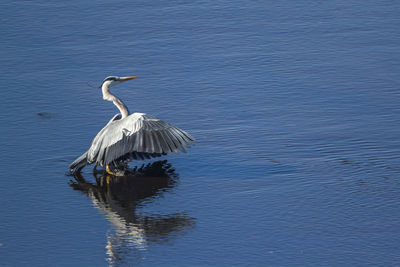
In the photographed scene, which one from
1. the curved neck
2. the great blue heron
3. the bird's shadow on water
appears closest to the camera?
the bird's shadow on water

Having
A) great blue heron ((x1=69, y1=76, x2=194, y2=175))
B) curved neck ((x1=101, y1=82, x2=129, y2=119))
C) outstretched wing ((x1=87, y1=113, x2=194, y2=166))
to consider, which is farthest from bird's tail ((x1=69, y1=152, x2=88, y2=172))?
curved neck ((x1=101, y1=82, x2=129, y2=119))

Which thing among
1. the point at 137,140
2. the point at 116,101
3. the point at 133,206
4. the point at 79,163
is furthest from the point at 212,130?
the point at 133,206

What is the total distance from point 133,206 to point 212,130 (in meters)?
2.47

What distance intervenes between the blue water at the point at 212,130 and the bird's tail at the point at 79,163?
154 mm

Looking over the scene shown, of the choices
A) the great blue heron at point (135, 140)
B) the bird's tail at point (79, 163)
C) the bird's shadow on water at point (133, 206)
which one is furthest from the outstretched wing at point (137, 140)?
the bird's shadow on water at point (133, 206)

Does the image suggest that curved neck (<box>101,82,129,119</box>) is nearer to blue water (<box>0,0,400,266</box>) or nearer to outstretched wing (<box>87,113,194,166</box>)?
outstretched wing (<box>87,113,194,166</box>)

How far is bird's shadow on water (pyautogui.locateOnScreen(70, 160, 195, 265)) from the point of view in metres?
8.32

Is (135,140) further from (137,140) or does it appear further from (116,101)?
(116,101)

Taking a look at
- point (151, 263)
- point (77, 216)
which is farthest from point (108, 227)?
point (151, 263)

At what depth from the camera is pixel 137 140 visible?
998cm

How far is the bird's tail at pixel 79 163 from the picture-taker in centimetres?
1016

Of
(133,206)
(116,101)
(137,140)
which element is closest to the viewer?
(133,206)

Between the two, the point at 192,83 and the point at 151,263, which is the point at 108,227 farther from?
Answer: the point at 192,83

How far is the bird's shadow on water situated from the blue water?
1.0 inches
